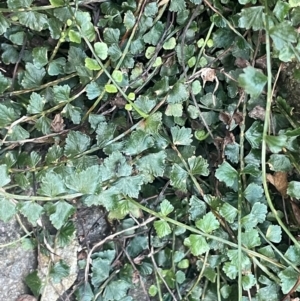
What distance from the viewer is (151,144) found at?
36.2 inches

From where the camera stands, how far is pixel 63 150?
0.93 metres

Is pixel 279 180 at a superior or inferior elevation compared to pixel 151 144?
inferior

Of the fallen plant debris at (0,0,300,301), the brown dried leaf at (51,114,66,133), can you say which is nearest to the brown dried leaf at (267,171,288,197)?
the fallen plant debris at (0,0,300,301)

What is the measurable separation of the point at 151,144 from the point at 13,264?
1.26 feet

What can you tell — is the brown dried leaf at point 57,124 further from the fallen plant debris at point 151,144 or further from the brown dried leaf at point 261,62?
the brown dried leaf at point 261,62

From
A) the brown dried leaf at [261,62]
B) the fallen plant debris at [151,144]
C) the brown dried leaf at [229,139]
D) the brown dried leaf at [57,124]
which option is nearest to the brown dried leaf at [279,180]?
the fallen plant debris at [151,144]

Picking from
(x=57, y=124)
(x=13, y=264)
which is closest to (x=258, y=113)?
(x=57, y=124)

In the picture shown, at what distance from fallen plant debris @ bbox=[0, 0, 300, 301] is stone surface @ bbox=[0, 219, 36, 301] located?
24 millimetres

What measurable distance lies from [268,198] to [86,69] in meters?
0.41

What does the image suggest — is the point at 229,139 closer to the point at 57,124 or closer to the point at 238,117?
the point at 238,117

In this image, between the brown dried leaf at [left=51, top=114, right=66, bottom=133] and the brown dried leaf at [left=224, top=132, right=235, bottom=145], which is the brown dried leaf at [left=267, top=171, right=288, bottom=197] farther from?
the brown dried leaf at [left=51, top=114, right=66, bottom=133]

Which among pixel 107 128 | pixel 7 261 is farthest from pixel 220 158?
pixel 7 261

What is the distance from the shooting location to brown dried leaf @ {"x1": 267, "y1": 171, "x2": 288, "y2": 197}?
98cm

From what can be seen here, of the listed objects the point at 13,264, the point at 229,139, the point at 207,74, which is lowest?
the point at 13,264
